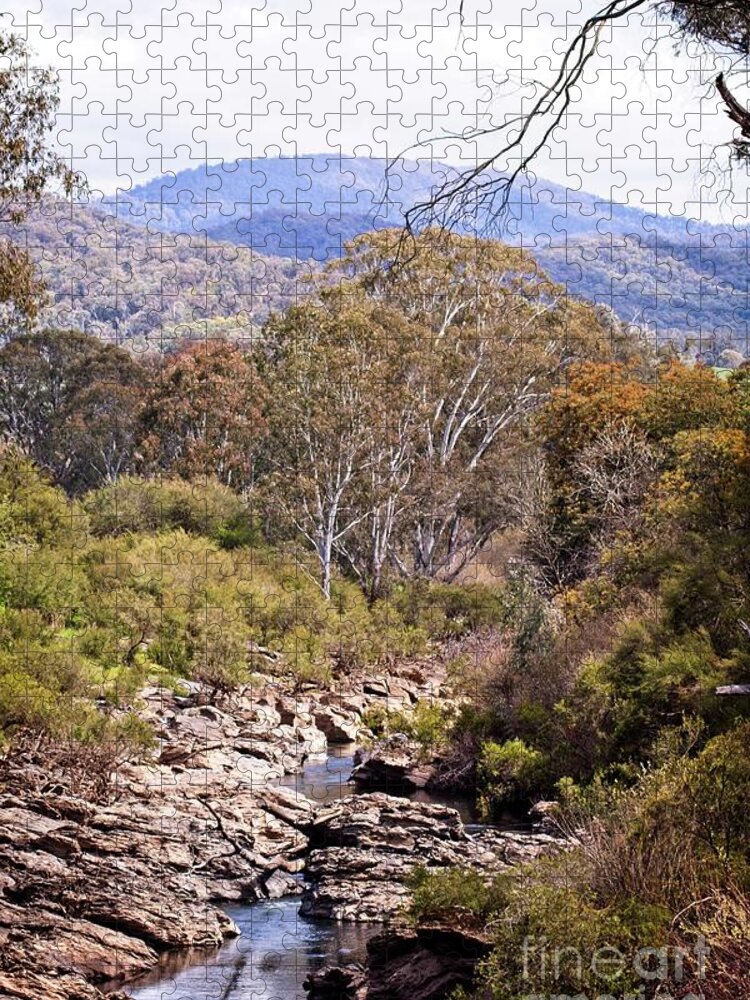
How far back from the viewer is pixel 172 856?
1143 centimetres

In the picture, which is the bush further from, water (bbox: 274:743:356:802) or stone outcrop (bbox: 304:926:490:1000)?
stone outcrop (bbox: 304:926:490:1000)

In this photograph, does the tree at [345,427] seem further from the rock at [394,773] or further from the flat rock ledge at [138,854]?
the flat rock ledge at [138,854]

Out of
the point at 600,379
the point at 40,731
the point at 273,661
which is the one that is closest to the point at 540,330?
the point at 600,379

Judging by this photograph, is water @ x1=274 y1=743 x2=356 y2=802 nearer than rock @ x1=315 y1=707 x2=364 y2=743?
Yes

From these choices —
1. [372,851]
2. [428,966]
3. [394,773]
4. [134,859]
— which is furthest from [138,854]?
[394,773]

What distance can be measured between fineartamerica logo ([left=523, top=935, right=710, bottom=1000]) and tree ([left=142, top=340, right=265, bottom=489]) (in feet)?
96.0

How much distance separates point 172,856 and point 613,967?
5797mm

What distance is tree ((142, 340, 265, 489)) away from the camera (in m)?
36.5

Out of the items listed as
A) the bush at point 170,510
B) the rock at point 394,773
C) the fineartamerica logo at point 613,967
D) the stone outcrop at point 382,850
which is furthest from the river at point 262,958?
the bush at point 170,510

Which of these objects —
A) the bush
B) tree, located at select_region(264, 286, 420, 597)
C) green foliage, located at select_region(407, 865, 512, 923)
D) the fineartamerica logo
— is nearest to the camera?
the fineartamerica logo

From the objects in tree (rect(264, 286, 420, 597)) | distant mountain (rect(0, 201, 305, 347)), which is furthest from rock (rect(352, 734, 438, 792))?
distant mountain (rect(0, 201, 305, 347))

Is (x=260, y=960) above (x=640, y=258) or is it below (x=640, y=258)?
below

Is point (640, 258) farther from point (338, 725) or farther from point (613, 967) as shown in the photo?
point (613, 967)

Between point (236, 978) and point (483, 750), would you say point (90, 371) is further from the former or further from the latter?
point (236, 978)
